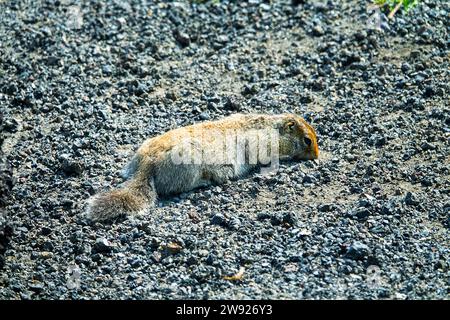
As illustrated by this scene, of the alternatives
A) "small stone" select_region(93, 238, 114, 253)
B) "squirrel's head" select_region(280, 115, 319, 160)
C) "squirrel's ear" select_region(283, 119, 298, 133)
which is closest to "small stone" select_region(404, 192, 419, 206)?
"squirrel's head" select_region(280, 115, 319, 160)

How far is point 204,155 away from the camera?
350 inches

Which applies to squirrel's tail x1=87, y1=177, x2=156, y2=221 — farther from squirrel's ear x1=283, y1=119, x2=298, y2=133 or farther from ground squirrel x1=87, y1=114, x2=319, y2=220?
squirrel's ear x1=283, y1=119, x2=298, y2=133

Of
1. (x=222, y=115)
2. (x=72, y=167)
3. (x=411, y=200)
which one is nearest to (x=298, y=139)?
(x=222, y=115)

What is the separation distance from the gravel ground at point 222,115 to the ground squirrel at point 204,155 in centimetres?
17

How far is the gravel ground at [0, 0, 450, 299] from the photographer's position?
754 cm

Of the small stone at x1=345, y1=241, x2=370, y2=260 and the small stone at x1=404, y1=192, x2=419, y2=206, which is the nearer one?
the small stone at x1=345, y1=241, x2=370, y2=260

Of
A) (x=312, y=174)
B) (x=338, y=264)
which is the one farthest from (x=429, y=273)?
(x=312, y=174)

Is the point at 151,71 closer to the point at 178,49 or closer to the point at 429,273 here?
the point at 178,49

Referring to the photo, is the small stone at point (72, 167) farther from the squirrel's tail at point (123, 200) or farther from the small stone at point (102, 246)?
the small stone at point (102, 246)

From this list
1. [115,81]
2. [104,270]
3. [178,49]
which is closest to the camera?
[104,270]

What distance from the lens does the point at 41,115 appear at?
34.0 ft

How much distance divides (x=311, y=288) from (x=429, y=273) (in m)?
1.13

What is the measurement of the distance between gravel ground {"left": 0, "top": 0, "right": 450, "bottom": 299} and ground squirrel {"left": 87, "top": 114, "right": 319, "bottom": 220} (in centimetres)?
17
